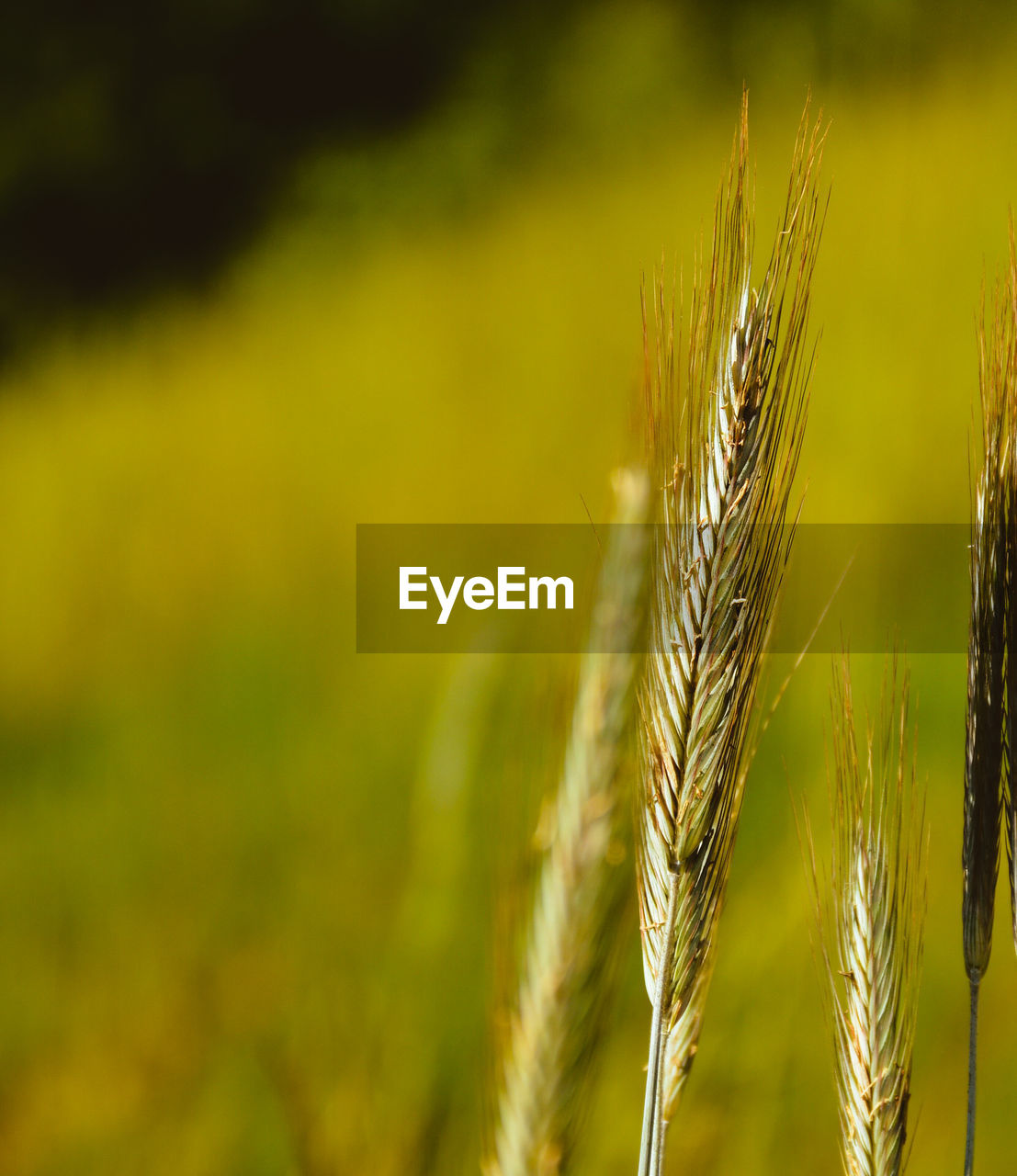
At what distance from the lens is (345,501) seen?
77 cm

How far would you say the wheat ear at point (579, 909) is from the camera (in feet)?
1.89

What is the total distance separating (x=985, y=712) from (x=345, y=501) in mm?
515

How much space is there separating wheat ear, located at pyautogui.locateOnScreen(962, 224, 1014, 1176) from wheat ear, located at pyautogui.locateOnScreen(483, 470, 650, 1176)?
208 millimetres

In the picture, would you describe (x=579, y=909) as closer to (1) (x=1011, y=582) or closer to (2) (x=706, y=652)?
(2) (x=706, y=652)

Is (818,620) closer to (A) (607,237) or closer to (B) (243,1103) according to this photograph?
(A) (607,237)

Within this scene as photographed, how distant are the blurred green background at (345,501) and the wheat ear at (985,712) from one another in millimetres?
233

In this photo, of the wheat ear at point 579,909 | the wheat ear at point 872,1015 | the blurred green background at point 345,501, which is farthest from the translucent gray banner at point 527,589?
the wheat ear at point 872,1015

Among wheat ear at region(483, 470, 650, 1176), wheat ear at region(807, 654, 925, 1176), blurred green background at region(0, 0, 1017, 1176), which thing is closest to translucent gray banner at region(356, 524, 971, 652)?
blurred green background at region(0, 0, 1017, 1176)

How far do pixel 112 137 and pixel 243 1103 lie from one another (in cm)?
83

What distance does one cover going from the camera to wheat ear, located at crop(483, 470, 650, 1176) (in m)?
0.58

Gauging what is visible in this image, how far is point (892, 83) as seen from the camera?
0.79 m

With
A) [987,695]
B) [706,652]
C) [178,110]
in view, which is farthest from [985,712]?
[178,110]

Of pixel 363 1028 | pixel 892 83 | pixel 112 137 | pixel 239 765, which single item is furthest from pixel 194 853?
pixel 892 83

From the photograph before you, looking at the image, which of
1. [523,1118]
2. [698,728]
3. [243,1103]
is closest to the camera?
[698,728]
